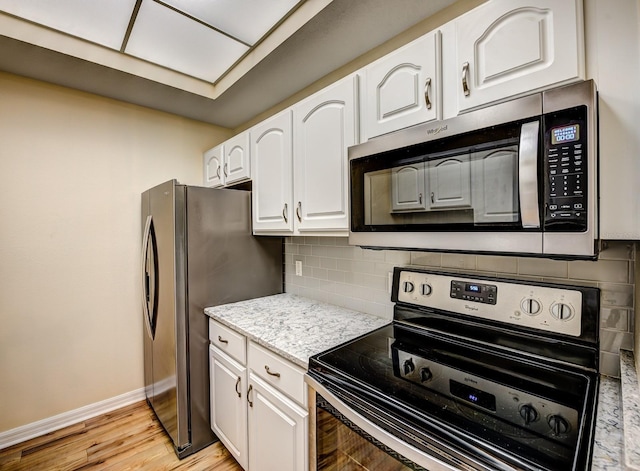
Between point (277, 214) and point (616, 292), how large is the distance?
156 centimetres

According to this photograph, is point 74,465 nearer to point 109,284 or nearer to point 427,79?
point 109,284

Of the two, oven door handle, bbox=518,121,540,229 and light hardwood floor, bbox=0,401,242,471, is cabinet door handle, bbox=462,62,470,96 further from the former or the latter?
light hardwood floor, bbox=0,401,242,471

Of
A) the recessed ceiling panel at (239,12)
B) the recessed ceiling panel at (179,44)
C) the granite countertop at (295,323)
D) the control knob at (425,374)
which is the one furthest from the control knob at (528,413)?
the recessed ceiling panel at (179,44)

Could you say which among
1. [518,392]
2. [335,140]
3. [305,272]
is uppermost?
[335,140]

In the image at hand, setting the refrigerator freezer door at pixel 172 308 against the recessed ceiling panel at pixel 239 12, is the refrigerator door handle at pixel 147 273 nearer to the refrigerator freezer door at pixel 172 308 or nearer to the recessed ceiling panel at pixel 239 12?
the refrigerator freezer door at pixel 172 308

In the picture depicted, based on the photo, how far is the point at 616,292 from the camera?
1.03 m

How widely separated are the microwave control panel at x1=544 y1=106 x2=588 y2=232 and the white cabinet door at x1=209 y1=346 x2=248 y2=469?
1.50 meters

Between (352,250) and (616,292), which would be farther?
(352,250)

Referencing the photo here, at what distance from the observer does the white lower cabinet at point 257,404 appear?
4.20 ft

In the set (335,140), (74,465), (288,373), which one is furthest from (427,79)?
(74,465)

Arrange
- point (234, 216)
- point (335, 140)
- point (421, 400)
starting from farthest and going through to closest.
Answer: point (234, 216) → point (335, 140) → point (421, 400)

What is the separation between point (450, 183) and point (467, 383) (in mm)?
637

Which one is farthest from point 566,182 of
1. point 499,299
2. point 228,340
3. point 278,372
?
point 228,340

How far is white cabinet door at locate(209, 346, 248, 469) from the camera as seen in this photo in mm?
1640
